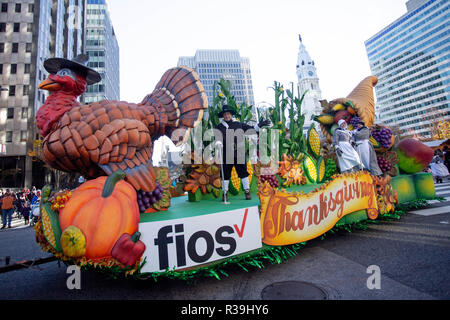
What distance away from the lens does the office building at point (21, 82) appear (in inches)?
911

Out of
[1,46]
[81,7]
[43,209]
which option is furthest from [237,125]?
[81,7]

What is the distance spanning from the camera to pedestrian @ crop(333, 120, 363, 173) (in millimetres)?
5199

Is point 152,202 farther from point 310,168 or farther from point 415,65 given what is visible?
point 415,65

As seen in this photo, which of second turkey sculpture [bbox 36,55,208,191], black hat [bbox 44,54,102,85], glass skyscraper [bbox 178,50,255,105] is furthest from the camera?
glass skyscraper [bbox 178,50,255,105]

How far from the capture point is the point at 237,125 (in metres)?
4.24

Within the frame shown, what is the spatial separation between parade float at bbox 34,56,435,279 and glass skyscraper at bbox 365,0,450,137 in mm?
68787

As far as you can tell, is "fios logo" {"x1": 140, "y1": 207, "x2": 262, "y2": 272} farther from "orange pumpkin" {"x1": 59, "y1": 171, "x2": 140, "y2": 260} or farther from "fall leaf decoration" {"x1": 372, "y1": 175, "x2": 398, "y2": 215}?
"fall leaf decoration" {"x1": 372, "y1": 175, "x2": 398, "y2": 215}

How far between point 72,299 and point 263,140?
4.81 metres

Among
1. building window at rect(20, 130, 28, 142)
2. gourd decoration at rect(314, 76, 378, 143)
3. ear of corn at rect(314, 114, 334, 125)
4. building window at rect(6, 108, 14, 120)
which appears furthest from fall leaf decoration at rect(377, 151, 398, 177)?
building window at rect(6, 108, 14, 120)

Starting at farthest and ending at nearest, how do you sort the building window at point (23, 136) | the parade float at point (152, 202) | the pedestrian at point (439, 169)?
the building window at point (23, 136), the pedestrian at point (439, 169), the parade float at point (152, 202)

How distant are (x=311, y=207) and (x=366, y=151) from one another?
279cm

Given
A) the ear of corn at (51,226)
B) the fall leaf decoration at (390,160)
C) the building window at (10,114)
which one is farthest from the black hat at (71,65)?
the building window at (10,114)

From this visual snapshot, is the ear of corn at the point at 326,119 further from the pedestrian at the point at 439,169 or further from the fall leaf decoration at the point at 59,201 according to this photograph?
the pedestrian at the point at 439,169

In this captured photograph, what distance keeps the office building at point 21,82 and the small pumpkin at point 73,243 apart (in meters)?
25.4
